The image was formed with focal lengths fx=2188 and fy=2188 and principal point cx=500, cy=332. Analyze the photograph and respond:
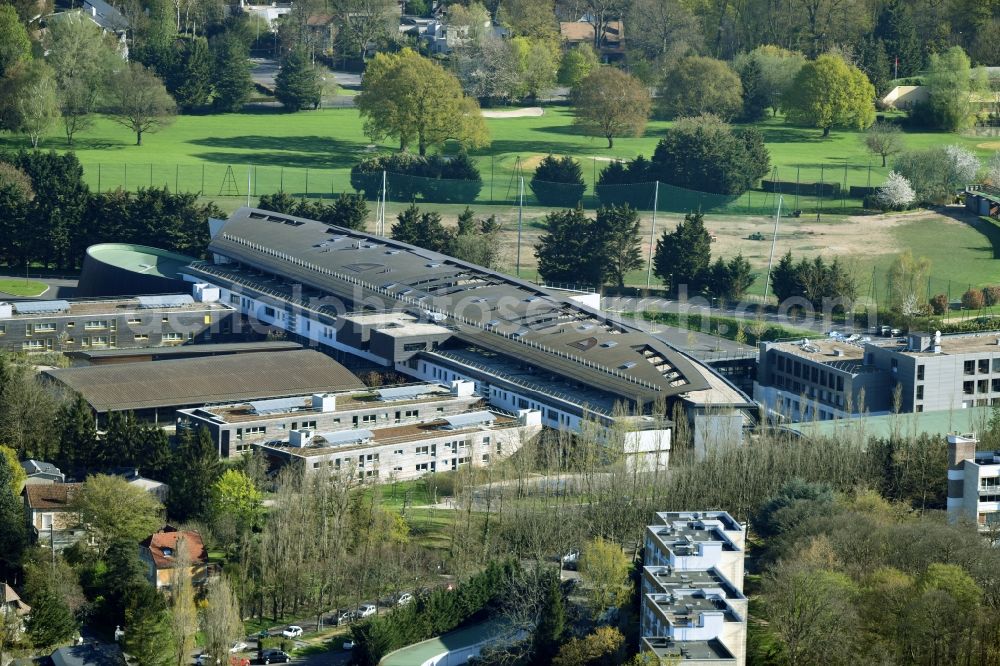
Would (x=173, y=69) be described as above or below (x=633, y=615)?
above

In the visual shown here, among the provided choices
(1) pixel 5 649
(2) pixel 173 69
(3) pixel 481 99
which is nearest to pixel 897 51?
(3) pixel 481 99

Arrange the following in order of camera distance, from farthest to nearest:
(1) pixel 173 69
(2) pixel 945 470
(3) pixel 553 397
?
(1) pixel 173 69, (3) pixel 553 397, (2) pixel 945 470

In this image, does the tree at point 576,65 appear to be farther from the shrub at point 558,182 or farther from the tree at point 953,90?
the shrub at point 558,182

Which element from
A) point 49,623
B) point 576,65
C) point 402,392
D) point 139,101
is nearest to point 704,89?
point 576,65

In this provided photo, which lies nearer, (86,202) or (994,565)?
(994,565)

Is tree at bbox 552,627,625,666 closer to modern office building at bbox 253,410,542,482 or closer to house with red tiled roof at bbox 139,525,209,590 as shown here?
house with red tiled roof at bbox 139,525,209,590

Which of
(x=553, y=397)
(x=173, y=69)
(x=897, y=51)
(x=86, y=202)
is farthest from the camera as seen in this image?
(x=897, y=51)

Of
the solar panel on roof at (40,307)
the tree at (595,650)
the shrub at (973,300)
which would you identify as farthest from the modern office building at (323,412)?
the shrub at (973,300)

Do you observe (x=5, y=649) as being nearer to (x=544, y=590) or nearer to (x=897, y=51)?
(x=544, y=590)
